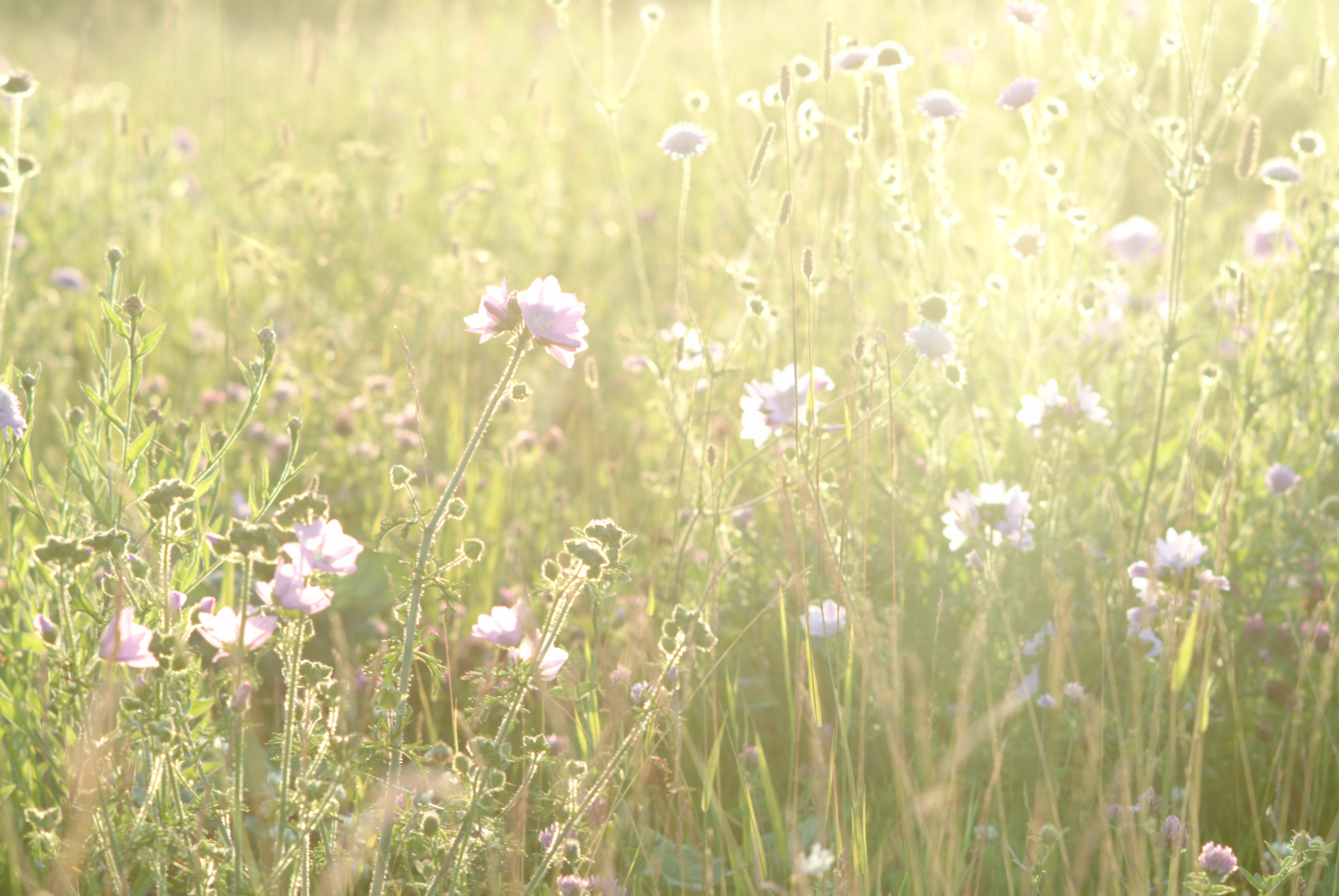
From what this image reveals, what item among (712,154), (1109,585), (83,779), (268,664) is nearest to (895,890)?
(1109,585)

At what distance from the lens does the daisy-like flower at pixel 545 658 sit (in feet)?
3.85

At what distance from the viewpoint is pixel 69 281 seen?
3068 millimetres

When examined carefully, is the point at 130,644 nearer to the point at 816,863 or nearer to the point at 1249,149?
the point at 816,863

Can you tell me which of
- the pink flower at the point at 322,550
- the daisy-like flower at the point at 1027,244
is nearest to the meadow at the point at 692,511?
the pink flower at the point at 322,550

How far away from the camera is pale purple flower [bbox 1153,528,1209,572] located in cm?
162

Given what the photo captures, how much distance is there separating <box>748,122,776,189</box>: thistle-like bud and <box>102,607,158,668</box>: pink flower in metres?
0.93

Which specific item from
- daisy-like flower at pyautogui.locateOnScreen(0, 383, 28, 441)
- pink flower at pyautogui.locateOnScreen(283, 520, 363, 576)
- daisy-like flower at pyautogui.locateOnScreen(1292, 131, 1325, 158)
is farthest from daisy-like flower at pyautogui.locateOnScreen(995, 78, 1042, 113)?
daisy-like flower at pyautogui.locateOnScreen(0, 383, 28, 441)

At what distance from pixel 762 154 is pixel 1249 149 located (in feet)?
2.99

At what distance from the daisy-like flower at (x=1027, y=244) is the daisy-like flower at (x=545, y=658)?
1.24 metres

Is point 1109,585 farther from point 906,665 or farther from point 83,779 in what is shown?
point 83,779

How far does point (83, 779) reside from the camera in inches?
47.8

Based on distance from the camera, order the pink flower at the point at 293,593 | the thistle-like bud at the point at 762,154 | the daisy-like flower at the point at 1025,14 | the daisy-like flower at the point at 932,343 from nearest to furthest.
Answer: the pink flower at the point at 293,593 → the thistle-like bud at the point at 762,154 → the daisy-like flower at the point at 932,343 → the daisy-like flower at the point at 1025,14

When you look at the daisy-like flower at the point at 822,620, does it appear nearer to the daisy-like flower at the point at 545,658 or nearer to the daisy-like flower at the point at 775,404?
the daisy-like flower at the point at 775,404

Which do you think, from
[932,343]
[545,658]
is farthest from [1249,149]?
[545,658]
